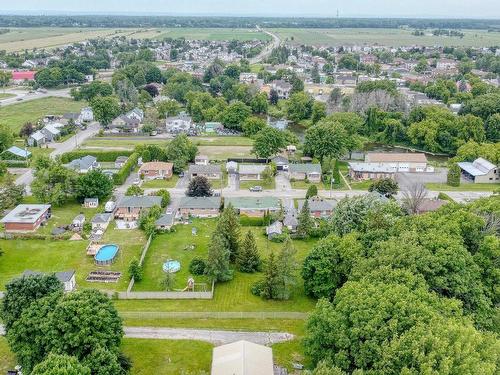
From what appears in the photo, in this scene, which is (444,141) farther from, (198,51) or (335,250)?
(198,51)

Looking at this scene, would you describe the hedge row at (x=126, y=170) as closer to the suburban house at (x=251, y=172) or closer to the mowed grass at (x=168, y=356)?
the suburban house at (x=251, y=172)

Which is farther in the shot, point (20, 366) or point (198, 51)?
point (198, 51)

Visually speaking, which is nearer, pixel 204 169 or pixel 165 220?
pixel 165 220

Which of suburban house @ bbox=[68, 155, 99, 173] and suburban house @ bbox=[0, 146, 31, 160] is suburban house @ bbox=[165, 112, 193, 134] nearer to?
suburban house @ bbox=[68, 155, 99, 173]

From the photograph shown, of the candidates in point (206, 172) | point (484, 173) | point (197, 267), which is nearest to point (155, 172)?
point (206, 172)

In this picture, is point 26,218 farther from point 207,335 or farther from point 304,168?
point 304,168

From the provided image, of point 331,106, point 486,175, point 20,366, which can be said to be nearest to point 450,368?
point 20,366

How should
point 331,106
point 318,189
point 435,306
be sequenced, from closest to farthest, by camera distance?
1. point 435,306
2. point 318,189
3. point 331,106

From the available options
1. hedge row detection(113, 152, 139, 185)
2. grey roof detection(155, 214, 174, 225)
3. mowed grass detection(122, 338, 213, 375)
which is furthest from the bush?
hedge row detection(113, 152, 139, 185)
